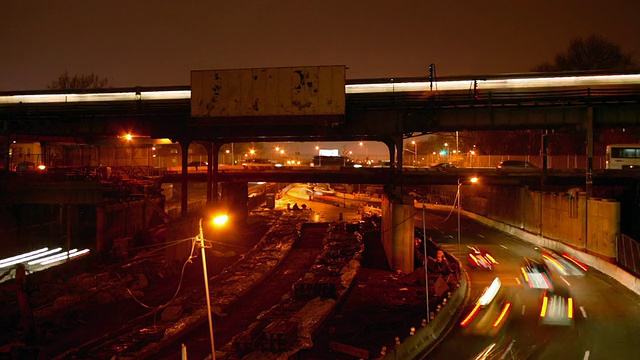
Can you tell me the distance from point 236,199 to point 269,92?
2806 centimetres

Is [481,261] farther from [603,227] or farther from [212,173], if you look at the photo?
[212,173]

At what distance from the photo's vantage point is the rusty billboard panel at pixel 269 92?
107 feet

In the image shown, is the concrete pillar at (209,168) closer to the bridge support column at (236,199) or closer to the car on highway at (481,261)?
the bridge support column at (236,199)

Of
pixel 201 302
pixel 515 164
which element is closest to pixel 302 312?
pixel 201 302

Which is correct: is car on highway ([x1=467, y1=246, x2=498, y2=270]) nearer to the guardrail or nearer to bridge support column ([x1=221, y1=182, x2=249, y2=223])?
the guardrail

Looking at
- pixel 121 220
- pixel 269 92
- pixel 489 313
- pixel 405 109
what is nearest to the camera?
pixel 489 313

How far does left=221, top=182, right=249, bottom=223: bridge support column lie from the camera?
57.1 m

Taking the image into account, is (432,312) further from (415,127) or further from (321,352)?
(415,127)

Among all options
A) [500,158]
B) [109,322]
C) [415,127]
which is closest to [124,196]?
[109,322]

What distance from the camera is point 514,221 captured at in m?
50.1

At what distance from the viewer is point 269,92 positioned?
109 ft

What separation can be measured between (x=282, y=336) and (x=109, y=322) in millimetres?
10762

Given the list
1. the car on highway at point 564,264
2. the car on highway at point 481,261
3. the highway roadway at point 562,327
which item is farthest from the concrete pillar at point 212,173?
the car on highway at point 564,264

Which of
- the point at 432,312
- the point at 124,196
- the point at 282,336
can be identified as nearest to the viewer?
the point at 282,336
